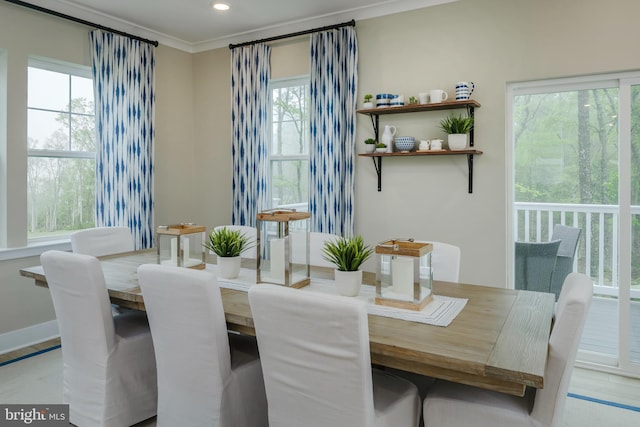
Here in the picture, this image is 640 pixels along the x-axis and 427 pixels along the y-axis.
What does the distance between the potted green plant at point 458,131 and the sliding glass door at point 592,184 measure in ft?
1.11

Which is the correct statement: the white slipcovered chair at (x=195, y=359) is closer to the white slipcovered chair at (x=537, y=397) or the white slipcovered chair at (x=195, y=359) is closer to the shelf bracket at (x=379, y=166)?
the white slipcovered chair at (x=537, y=397)

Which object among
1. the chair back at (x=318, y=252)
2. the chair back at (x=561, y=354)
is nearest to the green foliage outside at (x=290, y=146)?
the chair back at (x=318, y=252)

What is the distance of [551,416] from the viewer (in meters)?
1.52

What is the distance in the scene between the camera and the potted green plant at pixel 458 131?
10.6 feet

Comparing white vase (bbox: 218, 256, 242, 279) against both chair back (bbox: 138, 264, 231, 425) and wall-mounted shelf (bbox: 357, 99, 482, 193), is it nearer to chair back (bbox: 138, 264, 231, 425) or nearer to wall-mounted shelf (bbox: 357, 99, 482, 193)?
chair back (bbox: 138, 264, 231, 425)

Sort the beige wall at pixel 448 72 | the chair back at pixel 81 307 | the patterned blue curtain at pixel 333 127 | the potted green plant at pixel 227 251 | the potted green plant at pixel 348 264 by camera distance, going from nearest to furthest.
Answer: the potted green plant at pixel 348 264 < the chair back at pixel 81 307 < the potted green plant at pixel 227 251 < the beige wall at pixel 448 72 < the patterned blue curtain at pixel 333 127

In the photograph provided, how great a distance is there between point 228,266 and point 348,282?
2.43ft

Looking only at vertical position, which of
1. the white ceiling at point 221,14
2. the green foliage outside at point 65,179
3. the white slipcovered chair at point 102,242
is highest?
the white ceiling at point 221,14

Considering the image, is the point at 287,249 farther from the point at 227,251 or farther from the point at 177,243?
the point at 177,243

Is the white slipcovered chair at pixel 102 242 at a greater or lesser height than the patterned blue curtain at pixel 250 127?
lesser

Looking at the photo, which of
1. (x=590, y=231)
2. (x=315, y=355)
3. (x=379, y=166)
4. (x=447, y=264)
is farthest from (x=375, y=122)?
(x=315, y=355)

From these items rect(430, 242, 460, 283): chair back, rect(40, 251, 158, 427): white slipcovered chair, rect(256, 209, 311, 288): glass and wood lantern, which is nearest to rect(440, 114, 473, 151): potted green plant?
rect(430, 242, 460, 283): chair back

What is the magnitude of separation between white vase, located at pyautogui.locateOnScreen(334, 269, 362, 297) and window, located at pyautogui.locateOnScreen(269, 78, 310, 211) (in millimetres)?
2254

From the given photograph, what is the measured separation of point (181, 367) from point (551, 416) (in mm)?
1435
